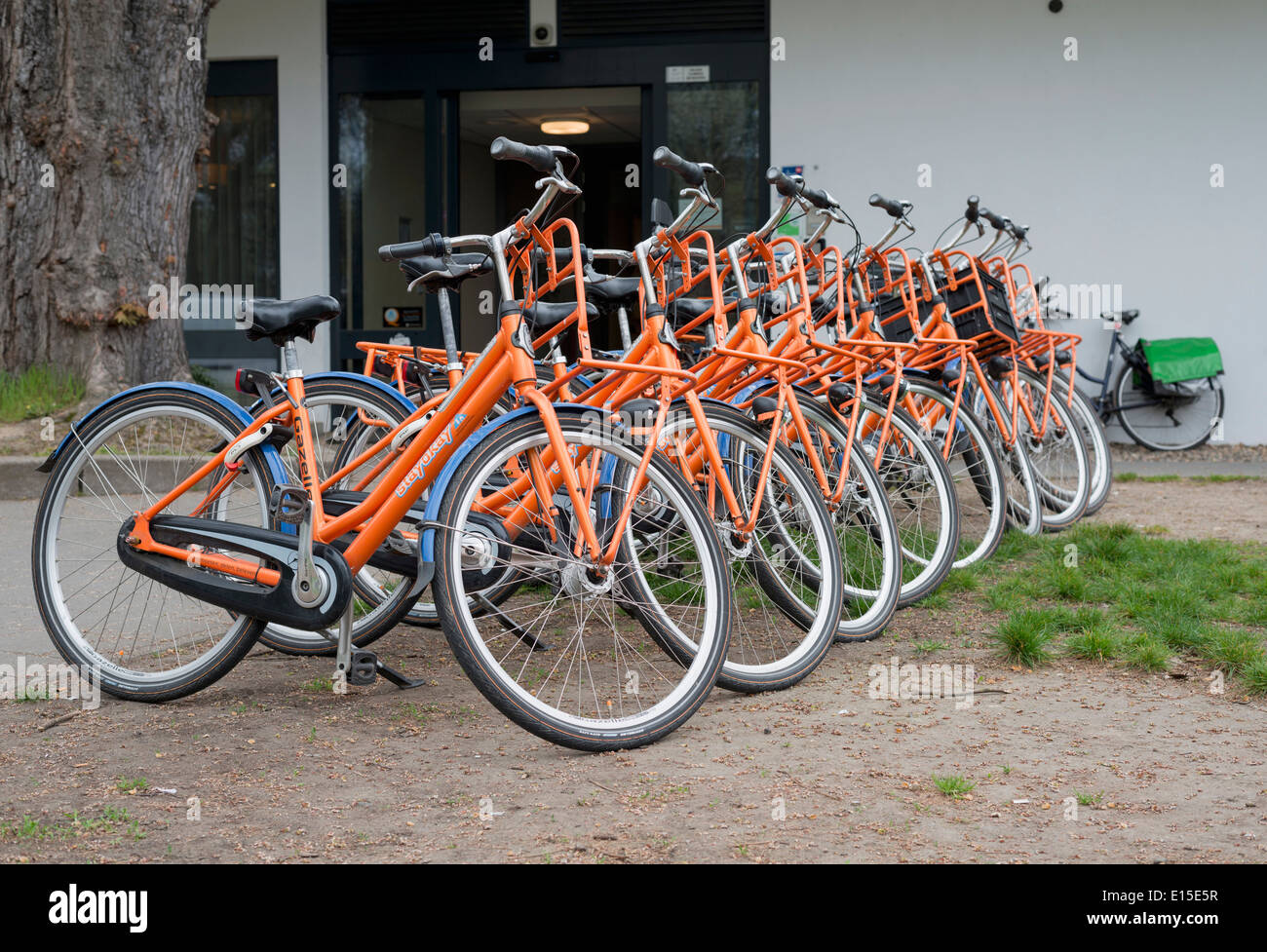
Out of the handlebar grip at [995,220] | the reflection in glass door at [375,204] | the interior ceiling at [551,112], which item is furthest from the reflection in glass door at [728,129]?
the handlebar grip at [995,220]

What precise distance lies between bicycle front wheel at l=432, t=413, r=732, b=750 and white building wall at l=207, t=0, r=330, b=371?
7.26 metres

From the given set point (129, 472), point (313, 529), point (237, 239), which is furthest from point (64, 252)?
point (313, 529)

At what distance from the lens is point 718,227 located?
9578mm

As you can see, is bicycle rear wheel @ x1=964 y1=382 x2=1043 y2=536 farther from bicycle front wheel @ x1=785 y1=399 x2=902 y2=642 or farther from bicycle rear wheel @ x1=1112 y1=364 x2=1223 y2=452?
bicycle rear wheel @ x1=1112 y1=364 x2=1223 y2=452

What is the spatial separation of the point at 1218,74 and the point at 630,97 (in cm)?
443

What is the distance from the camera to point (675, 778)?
8.25 feet

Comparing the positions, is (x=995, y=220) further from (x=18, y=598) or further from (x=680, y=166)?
(x=18, y=598)

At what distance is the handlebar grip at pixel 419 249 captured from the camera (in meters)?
2.79

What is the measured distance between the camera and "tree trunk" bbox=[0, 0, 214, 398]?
6848 millimetres

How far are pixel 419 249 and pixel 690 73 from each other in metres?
7.23

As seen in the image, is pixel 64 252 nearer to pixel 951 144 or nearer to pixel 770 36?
pixel 770 36

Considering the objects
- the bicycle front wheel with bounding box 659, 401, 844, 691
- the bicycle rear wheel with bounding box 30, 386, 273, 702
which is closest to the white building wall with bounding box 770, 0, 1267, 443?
the bicycle front wheel with bounding box 659, 401, 844, 691

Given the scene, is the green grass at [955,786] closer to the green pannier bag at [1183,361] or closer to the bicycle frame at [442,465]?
the bicycle frame at [442,465]

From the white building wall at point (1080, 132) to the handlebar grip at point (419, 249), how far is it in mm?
6871
